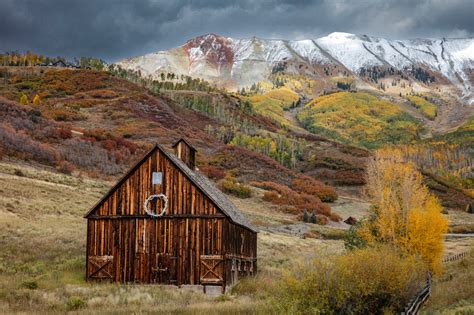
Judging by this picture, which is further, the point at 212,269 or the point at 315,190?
the point at 315,190

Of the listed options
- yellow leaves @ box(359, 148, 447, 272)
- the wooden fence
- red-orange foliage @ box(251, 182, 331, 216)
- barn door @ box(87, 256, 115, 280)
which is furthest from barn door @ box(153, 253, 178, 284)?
red-orange foliage @ box(251, 182, 331, 216)

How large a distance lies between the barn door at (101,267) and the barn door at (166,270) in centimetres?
261

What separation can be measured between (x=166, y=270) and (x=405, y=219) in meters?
20.2

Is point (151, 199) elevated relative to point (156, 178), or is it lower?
lower

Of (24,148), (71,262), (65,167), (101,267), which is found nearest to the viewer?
(101,267)

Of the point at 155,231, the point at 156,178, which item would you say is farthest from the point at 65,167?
the point at 155,231

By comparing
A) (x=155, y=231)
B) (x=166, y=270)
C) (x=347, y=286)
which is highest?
(x=155, y=231)

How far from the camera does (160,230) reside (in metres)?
32.0

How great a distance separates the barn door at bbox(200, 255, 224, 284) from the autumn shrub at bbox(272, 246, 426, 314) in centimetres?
1028

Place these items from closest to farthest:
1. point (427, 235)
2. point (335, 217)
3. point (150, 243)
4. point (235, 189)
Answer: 1. point (150, 243)
2. point (427, 235)
3. point (235, 189)
4. point (335, 217)

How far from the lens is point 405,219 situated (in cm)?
4244

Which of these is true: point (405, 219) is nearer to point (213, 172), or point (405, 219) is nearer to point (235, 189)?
point (235, 189)

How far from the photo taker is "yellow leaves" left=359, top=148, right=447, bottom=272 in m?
41.2

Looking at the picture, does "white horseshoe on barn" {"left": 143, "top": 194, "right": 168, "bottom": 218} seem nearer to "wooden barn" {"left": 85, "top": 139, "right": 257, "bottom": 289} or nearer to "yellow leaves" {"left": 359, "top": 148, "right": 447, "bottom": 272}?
"wooden barn" {"left": 85, "top": 139, "right": 257, "bottom": 289}
